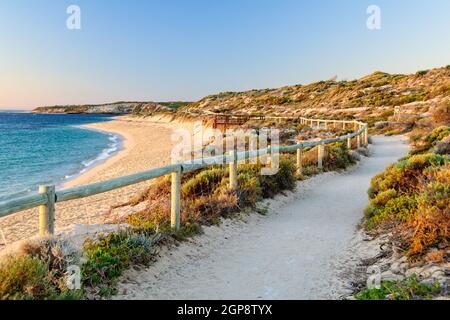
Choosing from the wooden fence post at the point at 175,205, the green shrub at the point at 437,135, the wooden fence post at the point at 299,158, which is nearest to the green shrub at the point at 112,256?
the wooden fence post at the point at 175,205

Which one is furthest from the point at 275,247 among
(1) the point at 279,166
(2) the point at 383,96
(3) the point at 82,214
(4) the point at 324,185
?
(2) the point at 383,96

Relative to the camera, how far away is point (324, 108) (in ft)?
182

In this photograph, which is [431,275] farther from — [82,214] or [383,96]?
[383,96]

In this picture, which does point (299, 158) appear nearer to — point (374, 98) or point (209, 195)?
point (209, 195)

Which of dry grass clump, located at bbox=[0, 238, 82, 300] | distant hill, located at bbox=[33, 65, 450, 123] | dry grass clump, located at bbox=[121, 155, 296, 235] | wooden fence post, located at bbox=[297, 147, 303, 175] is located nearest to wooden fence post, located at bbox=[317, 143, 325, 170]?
wooden fence post, located at bbox=[297, 147, 303, 175]

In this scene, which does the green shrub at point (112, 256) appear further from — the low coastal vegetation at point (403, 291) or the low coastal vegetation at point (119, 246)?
the low coastal vegetation at point (403, 291)

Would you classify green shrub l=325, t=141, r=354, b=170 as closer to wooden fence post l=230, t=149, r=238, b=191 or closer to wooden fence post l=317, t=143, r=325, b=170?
wooden fence post l=317, t=143, r=325, b=170

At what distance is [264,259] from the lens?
588 cm

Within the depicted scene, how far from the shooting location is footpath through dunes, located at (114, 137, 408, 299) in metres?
4.75

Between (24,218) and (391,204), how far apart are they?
1098cm

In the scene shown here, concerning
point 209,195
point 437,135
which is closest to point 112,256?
point 209,195

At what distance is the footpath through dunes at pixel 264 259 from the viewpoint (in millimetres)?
4754
